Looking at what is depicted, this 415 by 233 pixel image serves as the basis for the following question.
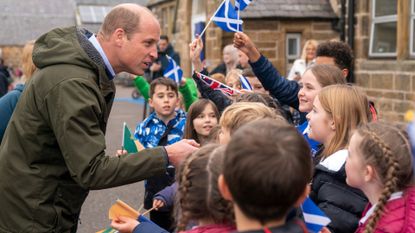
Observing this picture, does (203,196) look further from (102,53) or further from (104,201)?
(104,201)

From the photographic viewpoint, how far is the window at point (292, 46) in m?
13.3

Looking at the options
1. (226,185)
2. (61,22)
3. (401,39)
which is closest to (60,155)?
(226,185)

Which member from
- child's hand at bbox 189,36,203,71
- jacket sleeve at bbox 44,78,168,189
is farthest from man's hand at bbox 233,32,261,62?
jacket sleeve at bbox 44,78,168,189

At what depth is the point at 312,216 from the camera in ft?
8.42

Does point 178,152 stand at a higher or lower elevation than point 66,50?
lower

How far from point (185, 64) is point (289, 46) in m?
4.58

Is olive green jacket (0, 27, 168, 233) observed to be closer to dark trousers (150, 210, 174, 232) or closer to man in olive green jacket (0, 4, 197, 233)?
man in olive green jacket (0, 4, 197, 233)

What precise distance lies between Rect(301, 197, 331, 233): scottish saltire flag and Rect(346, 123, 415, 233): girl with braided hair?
0.68 feet

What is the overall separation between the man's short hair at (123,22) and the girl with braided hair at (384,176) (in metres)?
1.30

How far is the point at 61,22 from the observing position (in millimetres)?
51125

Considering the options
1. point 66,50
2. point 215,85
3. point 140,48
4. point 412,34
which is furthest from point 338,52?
point 412,34

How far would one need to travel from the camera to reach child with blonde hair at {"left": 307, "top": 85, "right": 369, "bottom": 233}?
9.94ft

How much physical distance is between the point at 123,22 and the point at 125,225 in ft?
3.68

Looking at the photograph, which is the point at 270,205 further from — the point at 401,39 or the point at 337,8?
the point at 337,8
